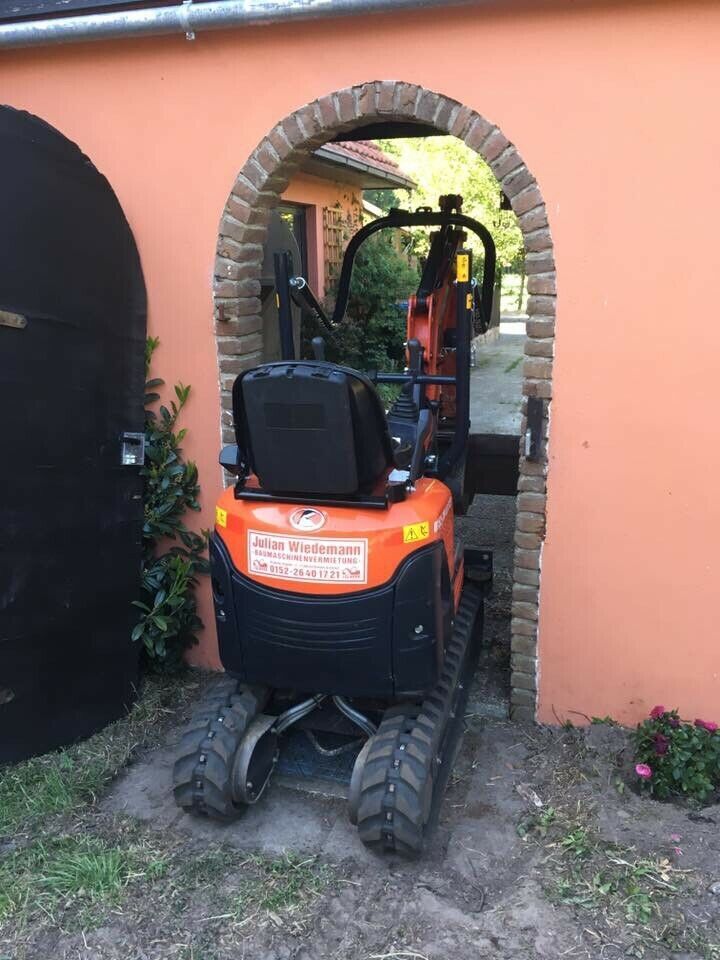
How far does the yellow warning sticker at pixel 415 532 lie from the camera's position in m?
2.55

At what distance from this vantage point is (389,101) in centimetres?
313

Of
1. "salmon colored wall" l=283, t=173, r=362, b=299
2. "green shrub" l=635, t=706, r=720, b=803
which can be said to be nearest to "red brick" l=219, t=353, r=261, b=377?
"green shrub" l=635, t=706, r=720, b=803

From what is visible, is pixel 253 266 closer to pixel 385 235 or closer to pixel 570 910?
pixel 570 910

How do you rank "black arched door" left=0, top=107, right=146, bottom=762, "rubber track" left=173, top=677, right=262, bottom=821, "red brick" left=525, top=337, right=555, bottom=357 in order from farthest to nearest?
"red brick" left=525, top=337, right=555, bottom=357, "black arched door" left=0, top=107, right=146, bottom=762, "rubber track" left=173, top=677, right=262, bottom=821

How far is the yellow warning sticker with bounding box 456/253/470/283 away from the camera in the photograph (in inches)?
123

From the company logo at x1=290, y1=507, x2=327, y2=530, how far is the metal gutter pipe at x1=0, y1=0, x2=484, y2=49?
191 centimetres

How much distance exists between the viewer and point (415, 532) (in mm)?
2570

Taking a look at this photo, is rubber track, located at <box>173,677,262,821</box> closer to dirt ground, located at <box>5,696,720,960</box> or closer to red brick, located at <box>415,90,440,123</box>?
dirt ground, located at <box>5,696,720,960</box>

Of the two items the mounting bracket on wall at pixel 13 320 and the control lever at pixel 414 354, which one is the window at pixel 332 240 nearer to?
the control lever at pixel 414 354

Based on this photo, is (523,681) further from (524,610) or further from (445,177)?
(445,177)

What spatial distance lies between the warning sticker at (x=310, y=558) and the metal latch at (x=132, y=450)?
1164 mm

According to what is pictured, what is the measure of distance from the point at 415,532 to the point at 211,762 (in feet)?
3.71

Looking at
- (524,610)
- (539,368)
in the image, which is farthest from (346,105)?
(524,610)

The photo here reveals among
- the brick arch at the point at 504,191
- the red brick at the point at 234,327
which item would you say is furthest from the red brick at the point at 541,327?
the red brick at the point at 234,327
